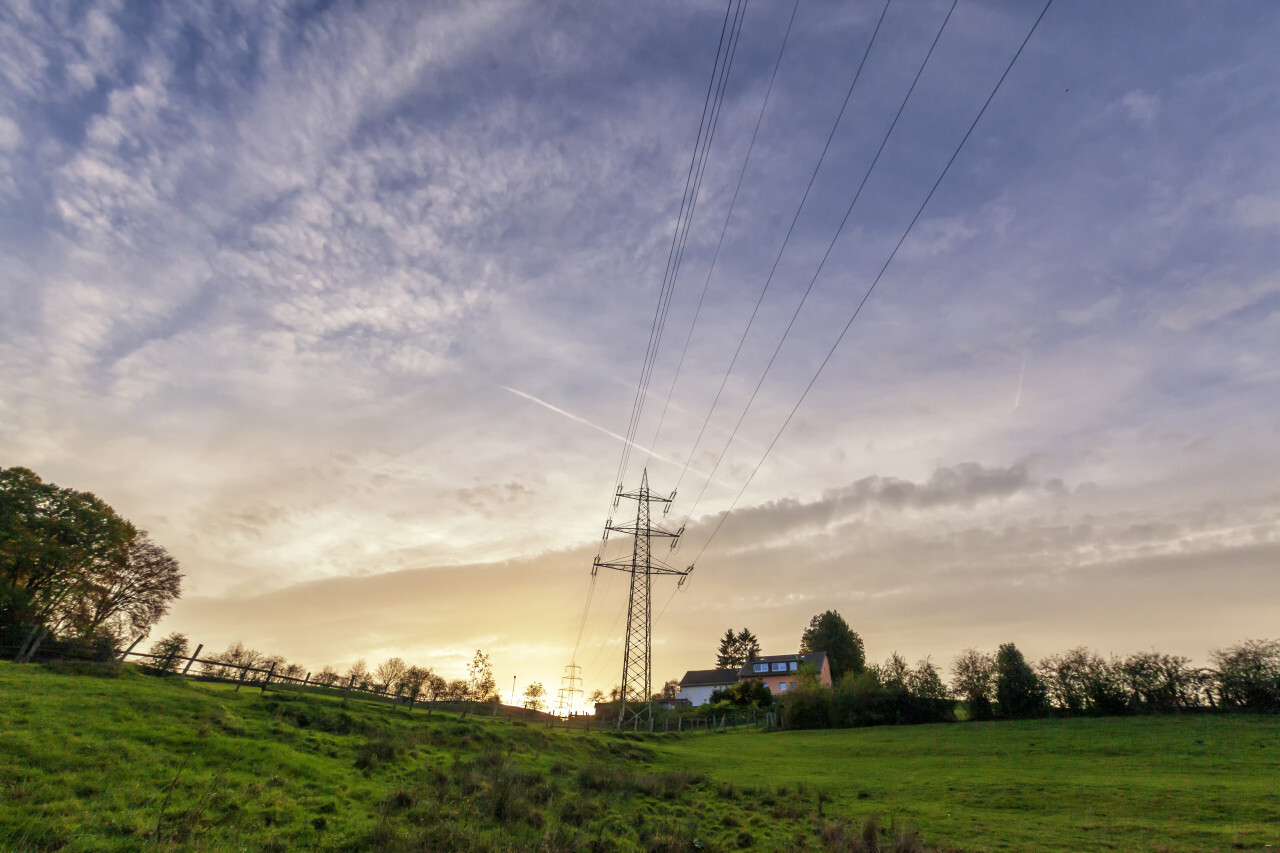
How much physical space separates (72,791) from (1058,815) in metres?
27.9

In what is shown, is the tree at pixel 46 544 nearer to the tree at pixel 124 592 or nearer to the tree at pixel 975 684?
the tree at pixel 124 592

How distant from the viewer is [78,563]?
44.8 metres

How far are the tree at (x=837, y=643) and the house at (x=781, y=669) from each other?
2.89m

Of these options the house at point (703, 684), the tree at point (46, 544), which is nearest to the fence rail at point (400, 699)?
the tree at point (46, 544)

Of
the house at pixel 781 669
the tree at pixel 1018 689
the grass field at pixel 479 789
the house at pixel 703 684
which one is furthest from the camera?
the house at pixel 703 684

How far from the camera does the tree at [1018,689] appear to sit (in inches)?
2021

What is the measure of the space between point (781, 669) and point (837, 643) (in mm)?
12387

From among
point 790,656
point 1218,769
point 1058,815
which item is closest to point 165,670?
point 1058,815

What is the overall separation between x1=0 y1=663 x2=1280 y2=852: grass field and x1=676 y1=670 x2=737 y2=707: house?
8288 cm

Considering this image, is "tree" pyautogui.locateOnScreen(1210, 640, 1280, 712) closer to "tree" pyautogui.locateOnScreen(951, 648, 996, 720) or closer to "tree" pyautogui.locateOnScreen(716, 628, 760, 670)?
"tree" pyautogui.locateOnScreen(951, 648, 996, 720)

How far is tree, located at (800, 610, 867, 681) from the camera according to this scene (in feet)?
348

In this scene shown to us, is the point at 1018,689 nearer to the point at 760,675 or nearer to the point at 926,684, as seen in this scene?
the point at 926,684

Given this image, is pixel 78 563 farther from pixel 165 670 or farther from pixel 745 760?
pixel 745 760

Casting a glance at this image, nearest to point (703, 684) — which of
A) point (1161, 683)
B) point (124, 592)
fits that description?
point (1161, 683)
